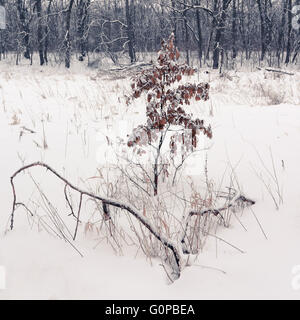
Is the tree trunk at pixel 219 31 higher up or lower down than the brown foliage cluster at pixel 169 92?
higher up

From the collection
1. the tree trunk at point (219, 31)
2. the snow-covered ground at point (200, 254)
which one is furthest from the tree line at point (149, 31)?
the snow-covered ground at point (200, 254)

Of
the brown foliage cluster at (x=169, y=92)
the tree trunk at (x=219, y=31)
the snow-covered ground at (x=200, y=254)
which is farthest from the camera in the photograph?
the tree trunk at (x=219, y=31)

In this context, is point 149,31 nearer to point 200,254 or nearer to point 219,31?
point 219,31

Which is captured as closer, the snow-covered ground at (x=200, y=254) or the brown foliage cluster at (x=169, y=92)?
the snow-covered ground at (x=200, y=254)

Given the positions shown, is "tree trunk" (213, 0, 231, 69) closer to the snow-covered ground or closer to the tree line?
the tree line

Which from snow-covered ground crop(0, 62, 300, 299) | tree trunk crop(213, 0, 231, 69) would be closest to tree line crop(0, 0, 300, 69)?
tree trunk crop(213, 0, 231, 69)

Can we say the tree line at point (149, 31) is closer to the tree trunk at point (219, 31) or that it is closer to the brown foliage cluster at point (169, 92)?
the tree trunk at point (219, 31)

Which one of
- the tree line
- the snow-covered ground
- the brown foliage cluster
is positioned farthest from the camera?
the tree line

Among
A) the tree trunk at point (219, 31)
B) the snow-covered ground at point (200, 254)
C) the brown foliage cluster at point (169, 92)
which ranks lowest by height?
the snow-covered ground at point (200, 254)

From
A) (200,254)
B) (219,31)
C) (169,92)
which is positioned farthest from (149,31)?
(200,254)

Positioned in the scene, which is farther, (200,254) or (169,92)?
(169,92)
